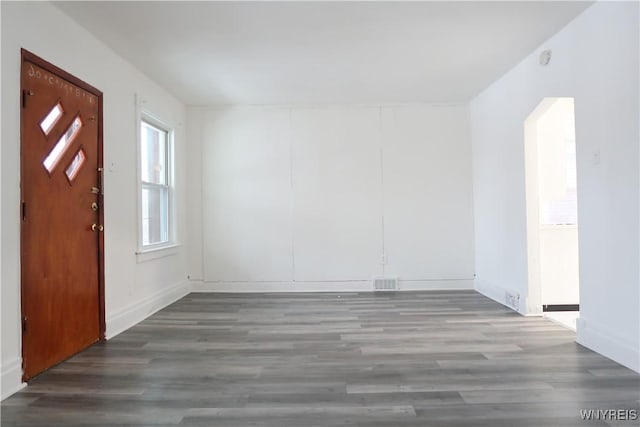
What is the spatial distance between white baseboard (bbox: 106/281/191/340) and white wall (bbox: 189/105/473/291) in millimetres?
657

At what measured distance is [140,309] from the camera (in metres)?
4.21

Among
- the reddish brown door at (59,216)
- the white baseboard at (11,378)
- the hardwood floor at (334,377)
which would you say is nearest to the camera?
the hardwood floor at (334,377)

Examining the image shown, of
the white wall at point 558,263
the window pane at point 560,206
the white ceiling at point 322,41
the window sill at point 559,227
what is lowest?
the white wall at point 558,263

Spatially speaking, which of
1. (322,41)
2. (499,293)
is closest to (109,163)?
(322,41)

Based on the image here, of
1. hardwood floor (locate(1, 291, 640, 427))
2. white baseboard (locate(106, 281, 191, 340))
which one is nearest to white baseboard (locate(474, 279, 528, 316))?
hardwood floor (locate(1, 291, 640, 427))

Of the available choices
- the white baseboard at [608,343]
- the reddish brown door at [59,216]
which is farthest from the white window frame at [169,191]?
the white baseboard at [608,343]

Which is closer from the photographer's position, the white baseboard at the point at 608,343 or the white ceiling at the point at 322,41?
the white baseboard at the point at 608,343

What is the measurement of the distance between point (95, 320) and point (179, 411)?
1701 millimetres

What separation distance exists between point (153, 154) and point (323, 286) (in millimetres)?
2995

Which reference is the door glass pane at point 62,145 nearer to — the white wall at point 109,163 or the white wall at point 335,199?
the white wall at point 109,163

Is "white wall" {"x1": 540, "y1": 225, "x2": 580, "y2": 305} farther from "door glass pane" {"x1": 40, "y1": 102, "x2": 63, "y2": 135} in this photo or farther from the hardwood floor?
"door glass pane" {"x1": 40, "y1": 102, "x2": 63, "y2": 135}

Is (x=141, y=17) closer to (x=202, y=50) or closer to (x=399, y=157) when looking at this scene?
(x=202, y=50)

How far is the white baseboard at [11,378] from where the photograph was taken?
2.39 meters

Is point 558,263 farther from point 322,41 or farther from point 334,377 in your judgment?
point 322,41
